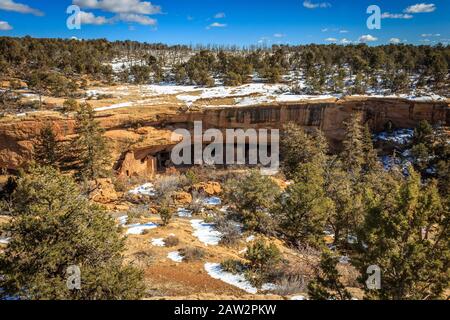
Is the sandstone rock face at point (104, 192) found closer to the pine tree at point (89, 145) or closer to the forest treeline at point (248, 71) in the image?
the pine tree at point (89, 145)

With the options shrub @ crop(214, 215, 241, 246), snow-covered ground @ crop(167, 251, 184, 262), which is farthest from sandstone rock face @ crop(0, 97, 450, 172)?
snow-covered ground @ crop(167, 251, 184, 262)

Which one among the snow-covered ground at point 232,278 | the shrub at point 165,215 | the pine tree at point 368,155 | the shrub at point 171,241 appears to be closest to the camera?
the snow-covered ground at point 232,278

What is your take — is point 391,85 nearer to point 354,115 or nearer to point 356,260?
point 354,115

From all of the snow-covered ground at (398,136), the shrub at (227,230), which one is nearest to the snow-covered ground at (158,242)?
the shrub at (227,230)

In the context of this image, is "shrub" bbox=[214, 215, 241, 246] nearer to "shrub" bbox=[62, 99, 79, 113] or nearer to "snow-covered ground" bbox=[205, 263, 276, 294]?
"snow-covered ground" bbox=[205, 263, 276, 294]

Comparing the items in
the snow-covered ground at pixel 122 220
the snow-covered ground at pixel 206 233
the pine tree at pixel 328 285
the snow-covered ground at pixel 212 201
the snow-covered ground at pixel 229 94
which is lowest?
the snow-covered ground at pixel 212 201

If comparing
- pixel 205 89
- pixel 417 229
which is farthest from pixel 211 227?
pixel 205 89
